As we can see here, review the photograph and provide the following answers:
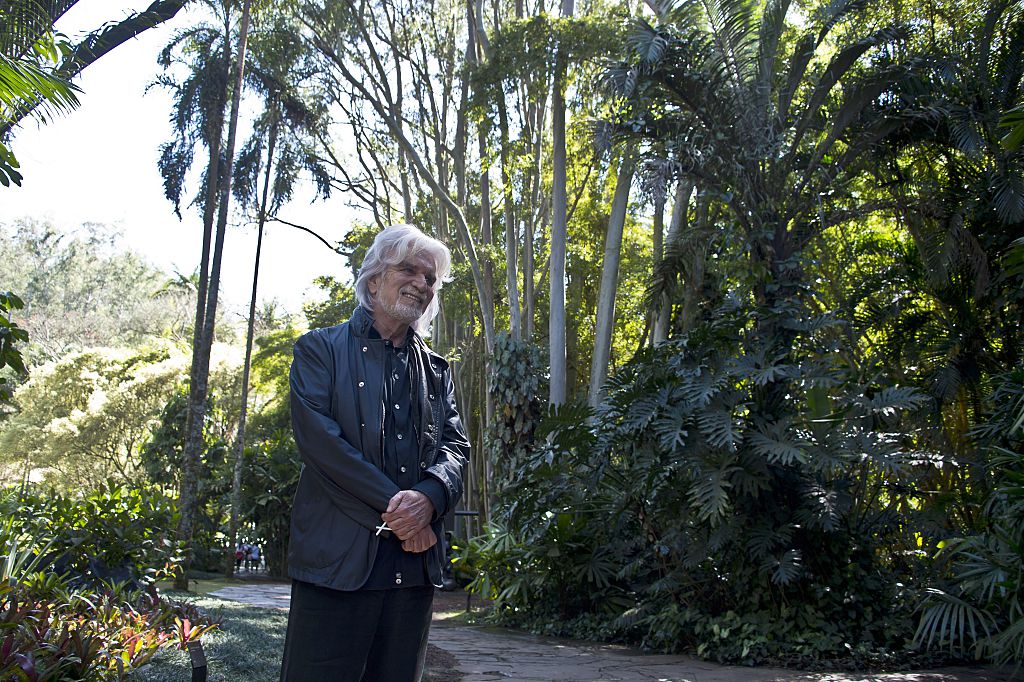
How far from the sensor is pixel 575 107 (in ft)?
46.4

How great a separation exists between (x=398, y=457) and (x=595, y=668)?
453 cm

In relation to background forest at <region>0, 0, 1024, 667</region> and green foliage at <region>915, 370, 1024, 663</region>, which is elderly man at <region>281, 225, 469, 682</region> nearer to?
background forest at <region>0, 0, 1024, 667</region>

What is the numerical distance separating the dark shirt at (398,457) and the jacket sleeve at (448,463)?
64 mm

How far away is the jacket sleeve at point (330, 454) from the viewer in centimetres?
223

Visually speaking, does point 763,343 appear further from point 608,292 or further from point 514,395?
point 514,395

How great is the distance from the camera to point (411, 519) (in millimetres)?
2248

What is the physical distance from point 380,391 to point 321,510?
345mm

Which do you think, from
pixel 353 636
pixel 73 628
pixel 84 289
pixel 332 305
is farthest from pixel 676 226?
pixel 84 289

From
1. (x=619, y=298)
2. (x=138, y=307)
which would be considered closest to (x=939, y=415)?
(x=619, y=298)

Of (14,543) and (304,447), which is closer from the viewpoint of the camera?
(304,447)

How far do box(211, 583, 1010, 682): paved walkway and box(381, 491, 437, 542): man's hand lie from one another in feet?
12.5

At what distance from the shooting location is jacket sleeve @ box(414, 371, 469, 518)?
237cm

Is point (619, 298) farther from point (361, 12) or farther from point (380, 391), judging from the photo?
point (380, 391)

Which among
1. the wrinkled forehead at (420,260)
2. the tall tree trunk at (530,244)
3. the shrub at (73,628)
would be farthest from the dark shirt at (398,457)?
the tall tree trunk at (530,244)
